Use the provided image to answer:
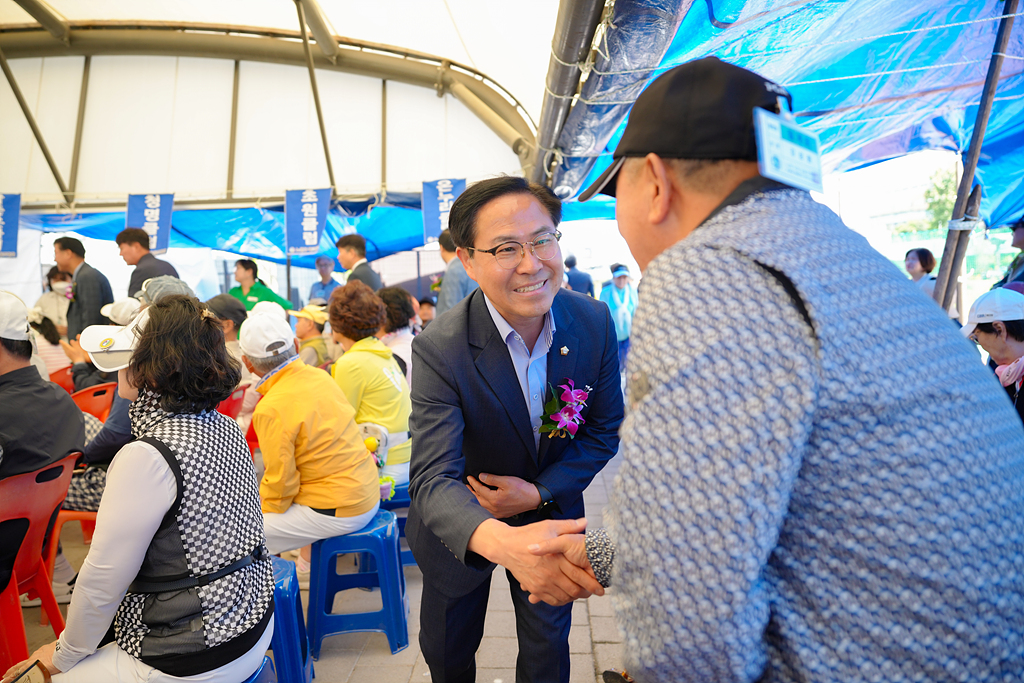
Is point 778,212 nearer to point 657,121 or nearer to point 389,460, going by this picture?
point 657,121

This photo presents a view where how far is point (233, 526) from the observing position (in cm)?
178

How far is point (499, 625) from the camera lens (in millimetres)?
3105

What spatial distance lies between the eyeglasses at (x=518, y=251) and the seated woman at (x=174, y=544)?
3.15 feet

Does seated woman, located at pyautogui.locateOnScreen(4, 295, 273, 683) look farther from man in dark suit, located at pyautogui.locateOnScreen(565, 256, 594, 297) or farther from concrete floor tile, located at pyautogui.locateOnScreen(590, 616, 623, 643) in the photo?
man in dark suit, located at pyautogui.locateOnScreen(565, 256, 594, 297)

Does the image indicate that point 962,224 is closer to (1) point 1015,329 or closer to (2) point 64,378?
(1) point 1015,329

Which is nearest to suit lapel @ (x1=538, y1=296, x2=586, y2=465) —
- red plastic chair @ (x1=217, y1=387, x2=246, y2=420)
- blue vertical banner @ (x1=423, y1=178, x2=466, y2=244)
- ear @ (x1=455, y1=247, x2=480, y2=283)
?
ear @ (x1=455, y1=247, x2=480, y2=283)

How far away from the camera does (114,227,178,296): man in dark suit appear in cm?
526

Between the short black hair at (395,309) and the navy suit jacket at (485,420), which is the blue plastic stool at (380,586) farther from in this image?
the short black hair at (395,309)

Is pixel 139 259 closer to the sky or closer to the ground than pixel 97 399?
closer to the sky

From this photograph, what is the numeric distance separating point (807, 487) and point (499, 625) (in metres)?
2.76

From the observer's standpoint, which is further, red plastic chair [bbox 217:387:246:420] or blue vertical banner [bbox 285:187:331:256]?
blue vertical banner [bbox 285:187:331:256]

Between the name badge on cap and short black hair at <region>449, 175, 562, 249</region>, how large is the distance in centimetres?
100

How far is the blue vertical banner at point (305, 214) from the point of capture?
8.45 meters

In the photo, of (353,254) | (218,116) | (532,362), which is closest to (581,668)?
(532,362)
